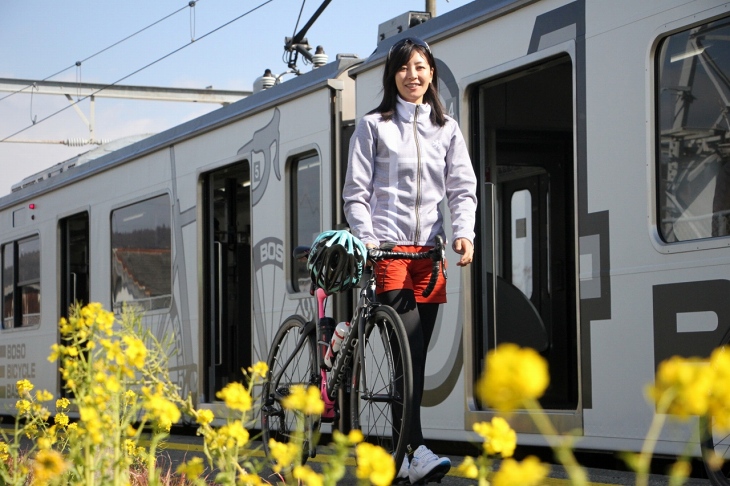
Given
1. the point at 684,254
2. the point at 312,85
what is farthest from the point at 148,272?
the point at 684,254

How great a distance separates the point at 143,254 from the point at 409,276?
5254 mm

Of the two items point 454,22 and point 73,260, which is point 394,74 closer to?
point 454,22

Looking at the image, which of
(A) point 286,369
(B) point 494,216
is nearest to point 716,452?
(A) point 286,369

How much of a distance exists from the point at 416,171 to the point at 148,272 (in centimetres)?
524

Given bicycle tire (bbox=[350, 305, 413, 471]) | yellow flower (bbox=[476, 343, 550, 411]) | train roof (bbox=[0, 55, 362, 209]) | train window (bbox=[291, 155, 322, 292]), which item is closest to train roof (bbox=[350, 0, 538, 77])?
train roof (bbox=[0, 55, 362, 209])

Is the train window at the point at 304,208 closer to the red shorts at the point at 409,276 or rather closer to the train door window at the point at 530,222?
the train door window at the point at 530,222

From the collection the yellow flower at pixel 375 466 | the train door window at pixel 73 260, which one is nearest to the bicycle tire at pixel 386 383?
the yellow flower at pixel 375 466

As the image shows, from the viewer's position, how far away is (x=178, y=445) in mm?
7641

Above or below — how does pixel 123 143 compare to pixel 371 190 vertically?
above

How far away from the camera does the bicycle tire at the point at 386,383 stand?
4113 millimetres

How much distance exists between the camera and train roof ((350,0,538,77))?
5.38 metres

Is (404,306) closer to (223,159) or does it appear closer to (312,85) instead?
(312,85)

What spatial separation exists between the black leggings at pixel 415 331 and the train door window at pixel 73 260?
7096 mm

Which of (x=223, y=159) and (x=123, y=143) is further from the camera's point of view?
(x=123, y=143)
